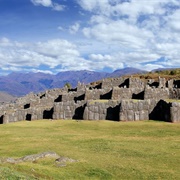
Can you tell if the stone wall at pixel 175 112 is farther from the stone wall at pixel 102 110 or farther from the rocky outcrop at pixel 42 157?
the rocky outcrop at pixel 42 157

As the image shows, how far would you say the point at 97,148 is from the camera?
1233 inches

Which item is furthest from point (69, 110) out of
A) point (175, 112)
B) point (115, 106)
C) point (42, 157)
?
point (42, 157)

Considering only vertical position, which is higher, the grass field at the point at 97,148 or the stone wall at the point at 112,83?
the stone wall at the point at 112,83

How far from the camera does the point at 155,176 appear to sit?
75.8ft

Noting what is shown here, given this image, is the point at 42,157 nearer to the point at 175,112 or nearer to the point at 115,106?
the point at 115,106

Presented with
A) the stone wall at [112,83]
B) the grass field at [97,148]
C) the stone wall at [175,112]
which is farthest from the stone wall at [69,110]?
the stone wall at [112,83]

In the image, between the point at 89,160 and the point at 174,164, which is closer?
the point at 174,164

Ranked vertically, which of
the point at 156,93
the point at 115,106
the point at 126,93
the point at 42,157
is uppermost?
the point at 126,93

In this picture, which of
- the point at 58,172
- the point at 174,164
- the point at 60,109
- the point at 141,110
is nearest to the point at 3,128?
the point at 60,109

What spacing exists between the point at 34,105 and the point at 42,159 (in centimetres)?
3731

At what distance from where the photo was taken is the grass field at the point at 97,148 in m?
23.4

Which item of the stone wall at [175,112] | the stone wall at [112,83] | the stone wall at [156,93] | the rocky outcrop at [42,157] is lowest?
the rocky outcrop at [42,157]

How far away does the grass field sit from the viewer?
23.4 m

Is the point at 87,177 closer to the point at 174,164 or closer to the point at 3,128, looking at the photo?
the point at 174,164
